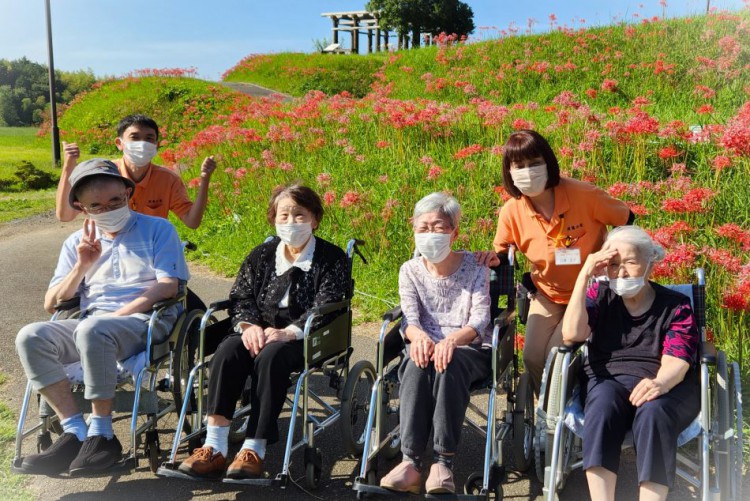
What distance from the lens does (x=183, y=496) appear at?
351 cm

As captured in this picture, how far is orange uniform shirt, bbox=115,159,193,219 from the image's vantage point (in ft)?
16.0

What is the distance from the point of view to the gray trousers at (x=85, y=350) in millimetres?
3535

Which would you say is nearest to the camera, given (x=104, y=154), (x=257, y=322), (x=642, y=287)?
(x=642, y=287)

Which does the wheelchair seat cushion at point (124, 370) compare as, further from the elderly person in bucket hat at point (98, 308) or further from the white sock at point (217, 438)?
the white sock at point (217, 438)

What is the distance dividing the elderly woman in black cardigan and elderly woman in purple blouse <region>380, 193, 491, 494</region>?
0.47m

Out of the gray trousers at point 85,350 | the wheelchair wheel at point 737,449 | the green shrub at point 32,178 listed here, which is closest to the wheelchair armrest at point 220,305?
the gray trousers at point 85,350

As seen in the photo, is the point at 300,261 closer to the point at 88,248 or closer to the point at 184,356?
the point at 184,356

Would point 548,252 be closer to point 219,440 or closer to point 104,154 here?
point 219,440

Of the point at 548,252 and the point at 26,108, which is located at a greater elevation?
the point at 26,108

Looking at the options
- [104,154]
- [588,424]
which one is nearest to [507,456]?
[588,424]

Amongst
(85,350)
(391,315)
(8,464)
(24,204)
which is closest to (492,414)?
(391,315)

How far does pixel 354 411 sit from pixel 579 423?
4.34 feet

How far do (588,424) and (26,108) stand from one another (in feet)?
115

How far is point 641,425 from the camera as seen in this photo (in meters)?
2.97
